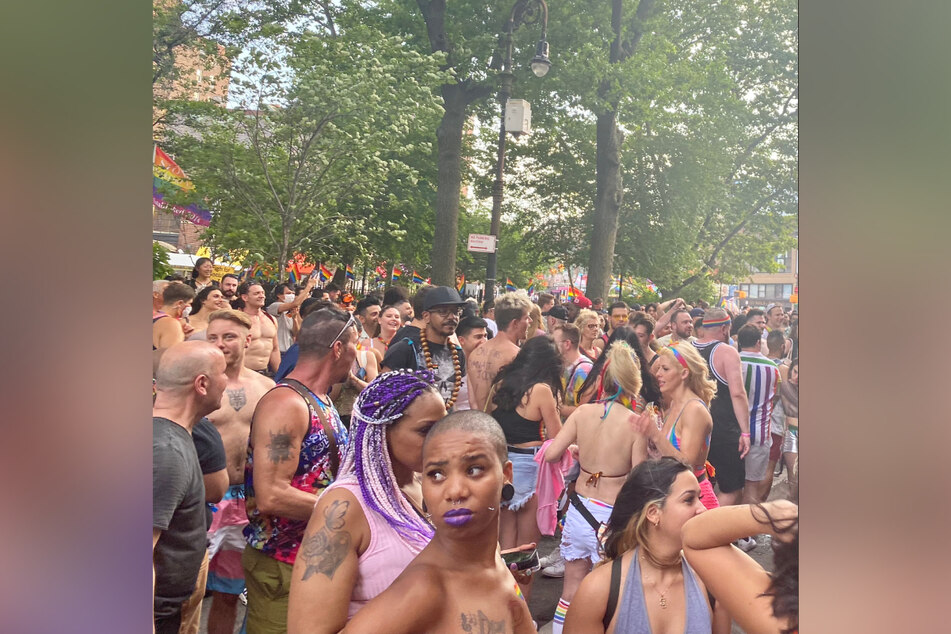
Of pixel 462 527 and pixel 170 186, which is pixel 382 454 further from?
pixel 170 186

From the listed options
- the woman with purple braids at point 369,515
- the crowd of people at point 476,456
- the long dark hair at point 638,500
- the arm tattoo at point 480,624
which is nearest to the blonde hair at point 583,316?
the crowd of people at point 476,456

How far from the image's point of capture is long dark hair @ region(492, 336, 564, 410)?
2.24 meters

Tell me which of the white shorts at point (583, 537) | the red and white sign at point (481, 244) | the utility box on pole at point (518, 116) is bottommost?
the white shorts at point (583, 537)

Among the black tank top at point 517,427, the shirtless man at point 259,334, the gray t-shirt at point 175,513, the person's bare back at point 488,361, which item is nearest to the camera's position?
the gray t-shirt at point 175,513

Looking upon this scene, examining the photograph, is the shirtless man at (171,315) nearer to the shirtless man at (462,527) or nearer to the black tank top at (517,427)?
the shirtless man at (462,527)

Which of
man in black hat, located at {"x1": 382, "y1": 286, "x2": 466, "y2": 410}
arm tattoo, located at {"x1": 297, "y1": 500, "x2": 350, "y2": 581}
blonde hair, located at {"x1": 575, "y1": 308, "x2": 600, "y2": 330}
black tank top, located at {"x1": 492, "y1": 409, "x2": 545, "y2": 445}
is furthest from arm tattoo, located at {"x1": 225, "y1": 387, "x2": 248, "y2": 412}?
blonde hair, located at {"x1": 575, "y1": 308, "x2": 600, "y2": 330}

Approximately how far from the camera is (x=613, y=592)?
202cm

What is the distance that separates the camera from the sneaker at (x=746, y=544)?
1.89 m

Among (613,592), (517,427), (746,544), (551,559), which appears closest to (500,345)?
(517,427)

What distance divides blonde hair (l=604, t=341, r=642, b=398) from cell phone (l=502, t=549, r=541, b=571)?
2.20 ft
